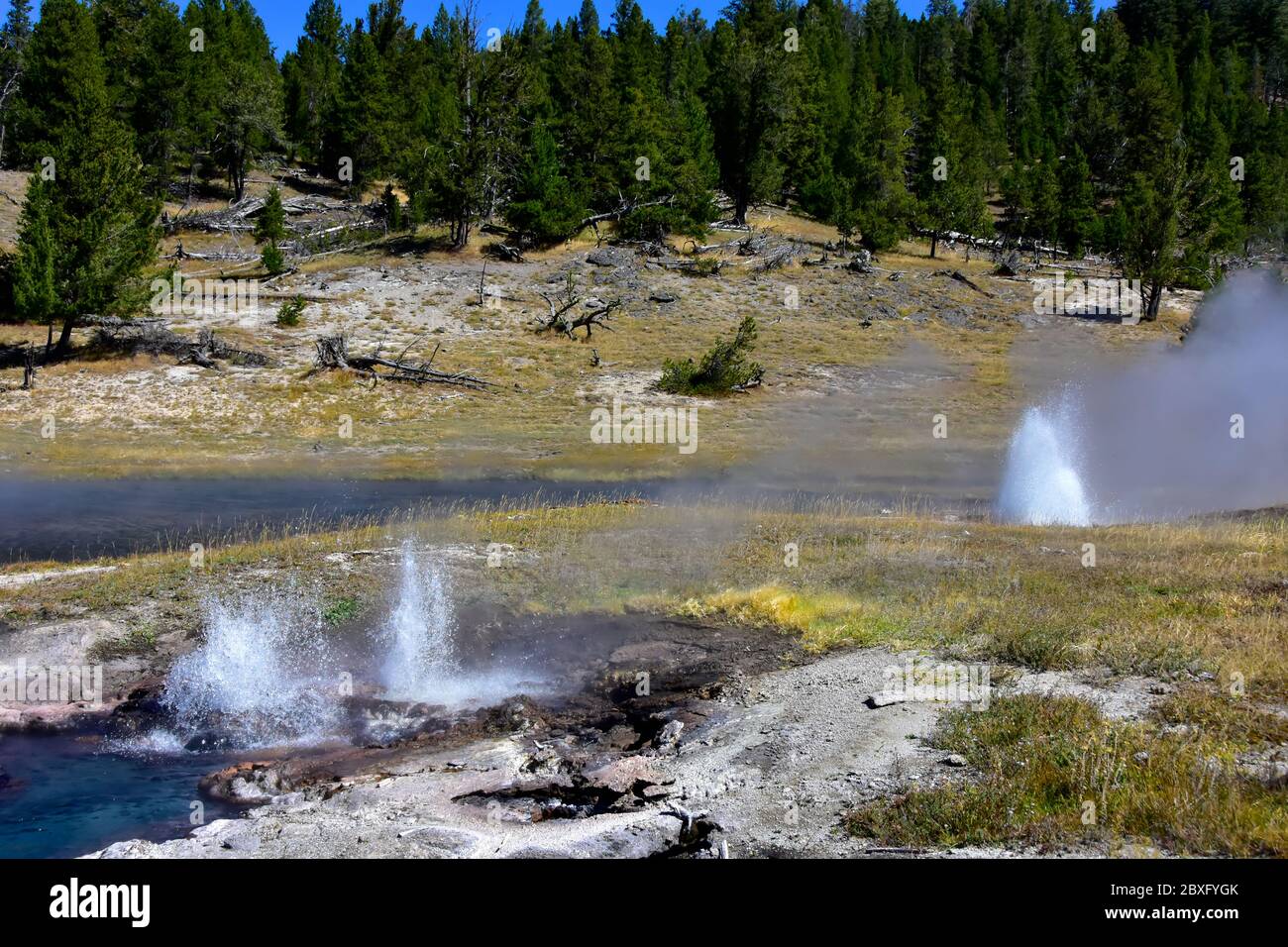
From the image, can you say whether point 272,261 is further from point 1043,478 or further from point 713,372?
point 1043,478

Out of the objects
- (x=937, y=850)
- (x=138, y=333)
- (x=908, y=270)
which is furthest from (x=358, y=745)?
(x=908, y=270)

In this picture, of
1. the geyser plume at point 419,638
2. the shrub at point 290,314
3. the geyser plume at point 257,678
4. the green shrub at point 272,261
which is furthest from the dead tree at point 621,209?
the geyser plume at point 257,678

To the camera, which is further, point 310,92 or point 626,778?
point 310,92

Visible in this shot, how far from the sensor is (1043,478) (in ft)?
94.3

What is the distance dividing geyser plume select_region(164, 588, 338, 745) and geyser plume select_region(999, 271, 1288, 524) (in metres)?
18.0

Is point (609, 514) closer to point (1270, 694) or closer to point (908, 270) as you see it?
point (1270, 694)

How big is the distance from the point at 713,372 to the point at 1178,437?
53.6 feet

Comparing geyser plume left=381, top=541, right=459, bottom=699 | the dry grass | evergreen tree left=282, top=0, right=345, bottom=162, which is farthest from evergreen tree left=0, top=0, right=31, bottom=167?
the dry grass

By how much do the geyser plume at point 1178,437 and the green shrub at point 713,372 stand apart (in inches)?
436

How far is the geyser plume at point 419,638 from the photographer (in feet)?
45.4

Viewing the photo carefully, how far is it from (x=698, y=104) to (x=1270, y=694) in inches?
2400

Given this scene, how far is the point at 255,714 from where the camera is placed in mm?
12820

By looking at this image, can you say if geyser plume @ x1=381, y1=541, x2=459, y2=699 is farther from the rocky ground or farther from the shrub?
the shrub

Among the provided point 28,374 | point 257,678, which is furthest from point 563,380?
point 257,678
